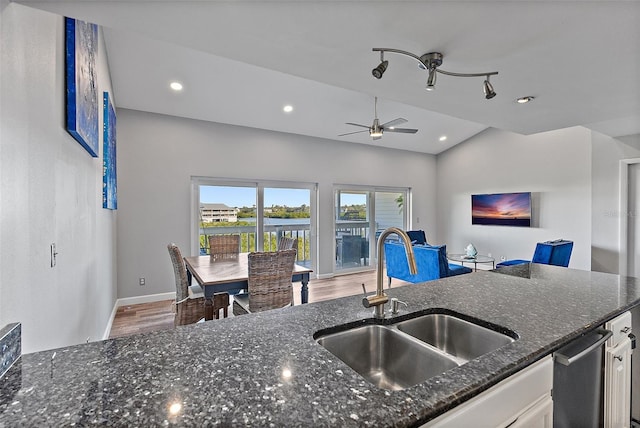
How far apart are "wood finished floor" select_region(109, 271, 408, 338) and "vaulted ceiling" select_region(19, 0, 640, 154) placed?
284cm

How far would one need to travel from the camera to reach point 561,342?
1042 mm

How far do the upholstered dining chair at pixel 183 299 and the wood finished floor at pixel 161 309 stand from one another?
67 cm

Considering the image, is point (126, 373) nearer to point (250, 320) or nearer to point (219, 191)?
point (250, 320)

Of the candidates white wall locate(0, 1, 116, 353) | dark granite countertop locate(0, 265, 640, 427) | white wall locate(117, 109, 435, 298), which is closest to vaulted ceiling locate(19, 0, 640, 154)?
white wall locate(0, 1, 116, 353)

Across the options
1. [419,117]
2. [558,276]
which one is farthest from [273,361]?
[419,117]

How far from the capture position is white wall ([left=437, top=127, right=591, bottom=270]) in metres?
5.04

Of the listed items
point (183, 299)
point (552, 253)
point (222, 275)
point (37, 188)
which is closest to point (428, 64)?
point (37, 188)

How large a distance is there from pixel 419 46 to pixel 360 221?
4802 millimetres

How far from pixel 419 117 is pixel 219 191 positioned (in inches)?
149

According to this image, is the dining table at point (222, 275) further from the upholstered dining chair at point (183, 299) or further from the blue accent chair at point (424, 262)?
the blue accent chair at point (424, 262)

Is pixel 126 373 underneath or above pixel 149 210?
underneath

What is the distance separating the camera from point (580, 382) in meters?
1.20

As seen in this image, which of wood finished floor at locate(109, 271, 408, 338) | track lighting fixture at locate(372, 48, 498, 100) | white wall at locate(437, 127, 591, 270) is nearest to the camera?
track lighting fixture at locate(372, 48, 498, 100)

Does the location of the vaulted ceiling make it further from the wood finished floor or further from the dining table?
the wood finished floor
